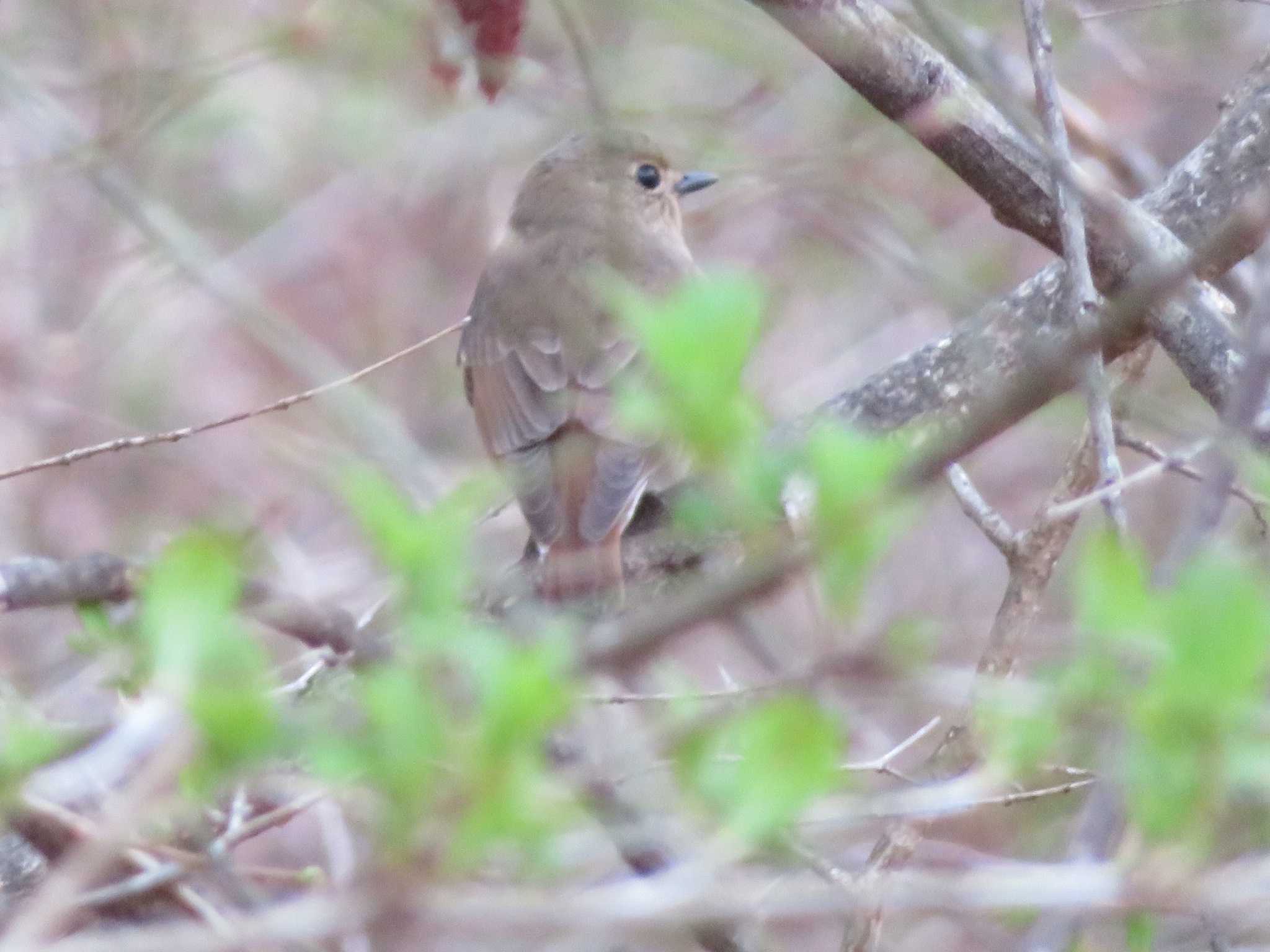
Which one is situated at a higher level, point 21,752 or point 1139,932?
point 21,752

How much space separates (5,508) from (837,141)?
340 centimetres

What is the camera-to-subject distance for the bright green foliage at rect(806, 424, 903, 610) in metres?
1.41

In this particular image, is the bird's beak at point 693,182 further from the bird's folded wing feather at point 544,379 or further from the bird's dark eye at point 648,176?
the bird's folded wing feather at point 544,379

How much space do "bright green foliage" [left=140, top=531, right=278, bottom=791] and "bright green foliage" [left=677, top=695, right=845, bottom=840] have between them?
0.36 meters

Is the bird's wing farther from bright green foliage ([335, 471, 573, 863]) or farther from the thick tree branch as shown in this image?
bright green foliage ([335, 471, 573, 863])

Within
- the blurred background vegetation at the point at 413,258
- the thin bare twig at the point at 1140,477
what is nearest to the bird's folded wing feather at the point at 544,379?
the blurred background vegetation at the point at 413,258

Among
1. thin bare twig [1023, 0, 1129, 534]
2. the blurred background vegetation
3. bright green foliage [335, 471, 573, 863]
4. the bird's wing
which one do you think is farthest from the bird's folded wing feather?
bright green foliage [335, 471, 573, 863]

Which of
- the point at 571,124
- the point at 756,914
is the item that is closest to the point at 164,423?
the point at 571,124

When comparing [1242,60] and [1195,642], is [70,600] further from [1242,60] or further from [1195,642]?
[1242,60]

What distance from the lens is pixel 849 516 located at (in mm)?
1418

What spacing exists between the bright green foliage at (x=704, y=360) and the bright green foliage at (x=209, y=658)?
1.25 feet

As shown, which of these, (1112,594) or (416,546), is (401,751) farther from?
(1112,594)

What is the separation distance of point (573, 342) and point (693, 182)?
924 mm

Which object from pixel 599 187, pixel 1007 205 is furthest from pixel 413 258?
pixel 1007 205
